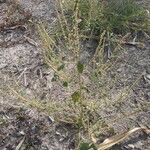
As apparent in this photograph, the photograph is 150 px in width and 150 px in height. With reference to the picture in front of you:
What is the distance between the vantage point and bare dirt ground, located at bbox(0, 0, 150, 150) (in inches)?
111

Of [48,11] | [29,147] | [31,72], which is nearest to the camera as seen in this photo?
[29,147]

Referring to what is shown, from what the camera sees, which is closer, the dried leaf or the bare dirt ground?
the dried leaf

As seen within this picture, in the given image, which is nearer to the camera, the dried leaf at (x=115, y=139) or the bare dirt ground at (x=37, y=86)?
the dried leaf at (x=115, y=139)

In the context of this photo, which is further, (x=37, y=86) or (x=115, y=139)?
(x=37, y=86)

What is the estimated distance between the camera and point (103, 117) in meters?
2.91

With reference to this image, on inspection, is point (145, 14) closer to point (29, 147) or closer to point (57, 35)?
point (57, 35)

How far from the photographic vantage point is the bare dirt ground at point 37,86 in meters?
2.82

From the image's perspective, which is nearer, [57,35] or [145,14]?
[57,35]

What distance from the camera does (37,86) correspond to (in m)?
3.15

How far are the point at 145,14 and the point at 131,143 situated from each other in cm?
136

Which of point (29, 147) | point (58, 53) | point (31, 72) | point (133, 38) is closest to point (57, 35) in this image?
point (58, 53)

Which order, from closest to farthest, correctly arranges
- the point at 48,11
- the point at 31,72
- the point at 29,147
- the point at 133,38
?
the point at 29,147 < the point at 31,72 < the point at 133,38 < the point at 48,11

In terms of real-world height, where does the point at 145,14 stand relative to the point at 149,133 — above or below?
above

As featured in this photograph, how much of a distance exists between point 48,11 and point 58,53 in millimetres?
649
